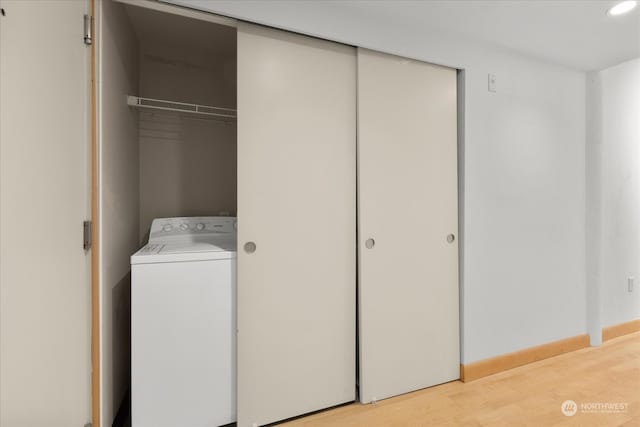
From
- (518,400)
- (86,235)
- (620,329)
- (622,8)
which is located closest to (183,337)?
(86,235)

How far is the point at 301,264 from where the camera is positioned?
5.32ft

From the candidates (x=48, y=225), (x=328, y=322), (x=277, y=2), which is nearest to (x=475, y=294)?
(x=328, y=322)

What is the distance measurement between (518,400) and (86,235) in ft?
8.09

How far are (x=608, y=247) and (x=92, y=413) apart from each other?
3.85 m

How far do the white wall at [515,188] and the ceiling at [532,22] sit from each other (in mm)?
64

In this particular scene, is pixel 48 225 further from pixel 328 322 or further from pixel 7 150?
pixel 328 322

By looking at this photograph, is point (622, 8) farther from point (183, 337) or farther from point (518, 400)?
point (183, 337)

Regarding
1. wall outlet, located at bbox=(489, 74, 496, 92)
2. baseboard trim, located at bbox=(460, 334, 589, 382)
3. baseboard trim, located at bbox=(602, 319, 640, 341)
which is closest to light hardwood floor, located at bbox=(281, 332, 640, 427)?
baseboard trim, located at bbox=(460, 334, 589, 382)

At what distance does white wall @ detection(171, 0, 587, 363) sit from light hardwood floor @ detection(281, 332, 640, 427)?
194mm

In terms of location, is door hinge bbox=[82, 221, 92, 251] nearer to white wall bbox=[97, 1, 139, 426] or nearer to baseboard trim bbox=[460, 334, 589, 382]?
white wall bbox=[97, 1, 139, 426]

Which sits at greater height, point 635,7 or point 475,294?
point 635,7

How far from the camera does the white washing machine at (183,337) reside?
4.57 ft

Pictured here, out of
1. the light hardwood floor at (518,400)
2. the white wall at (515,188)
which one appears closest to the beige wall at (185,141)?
the white wall at (515,188)

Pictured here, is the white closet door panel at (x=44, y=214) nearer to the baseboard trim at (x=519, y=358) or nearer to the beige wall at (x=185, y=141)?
the beige wall at (x=185, y=141)
